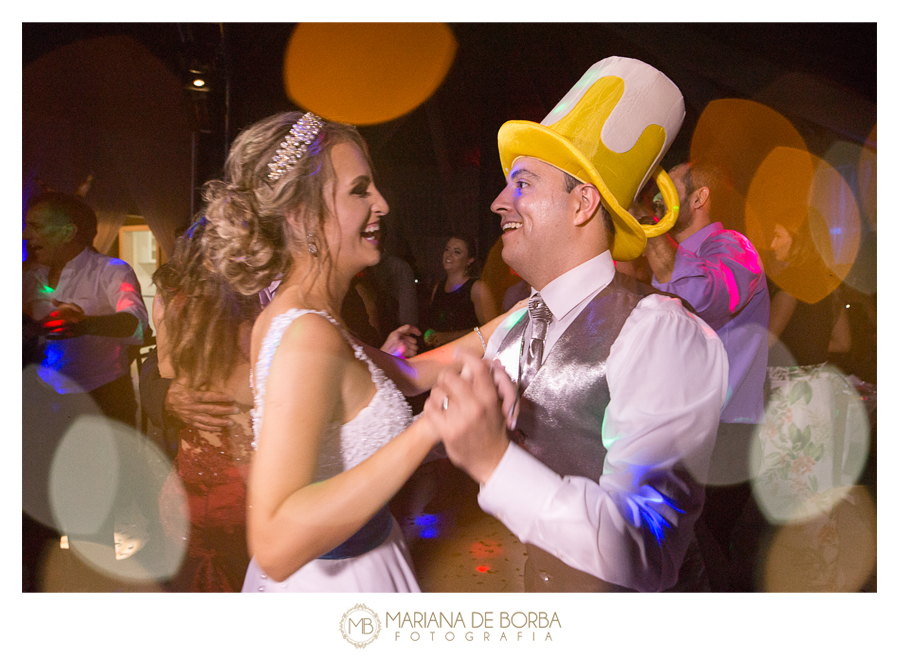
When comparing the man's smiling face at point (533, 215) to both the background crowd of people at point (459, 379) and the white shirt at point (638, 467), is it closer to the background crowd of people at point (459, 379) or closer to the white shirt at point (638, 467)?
the background crowd of people at point (459, 379)

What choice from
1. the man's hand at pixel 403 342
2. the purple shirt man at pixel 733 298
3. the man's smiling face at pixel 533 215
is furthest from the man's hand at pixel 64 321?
the purple shirt man at pixel 733 298

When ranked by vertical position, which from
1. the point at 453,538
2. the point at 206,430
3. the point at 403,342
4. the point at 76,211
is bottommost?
the point at 453,538

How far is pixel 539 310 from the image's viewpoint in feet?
5.21

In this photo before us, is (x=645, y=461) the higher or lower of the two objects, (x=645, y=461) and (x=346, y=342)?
the lower

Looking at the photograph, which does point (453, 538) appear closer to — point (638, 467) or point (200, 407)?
point (638, 467)

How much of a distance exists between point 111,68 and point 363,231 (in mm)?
933

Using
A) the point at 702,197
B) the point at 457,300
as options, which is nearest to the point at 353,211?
the point at 457,300
